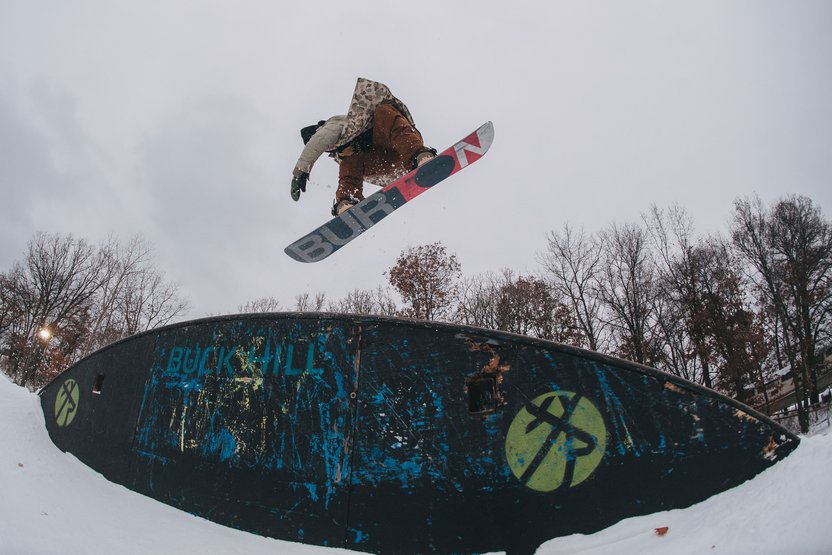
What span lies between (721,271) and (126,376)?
1016 inches

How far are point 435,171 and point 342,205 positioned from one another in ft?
3.68

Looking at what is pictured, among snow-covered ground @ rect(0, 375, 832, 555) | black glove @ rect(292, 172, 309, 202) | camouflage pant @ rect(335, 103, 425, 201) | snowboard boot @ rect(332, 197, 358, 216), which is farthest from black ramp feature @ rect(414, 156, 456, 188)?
snow-covered ground @ rect(0, 375, 832, 555)

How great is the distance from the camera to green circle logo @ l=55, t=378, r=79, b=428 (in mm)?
4098

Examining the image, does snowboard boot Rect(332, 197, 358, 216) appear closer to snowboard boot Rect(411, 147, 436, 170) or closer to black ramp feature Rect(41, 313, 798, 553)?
snowboard boot Rect(411, 147, 436, 170)

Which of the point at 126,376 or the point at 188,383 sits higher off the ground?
the point at 126,376

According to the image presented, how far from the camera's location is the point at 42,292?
2223cm

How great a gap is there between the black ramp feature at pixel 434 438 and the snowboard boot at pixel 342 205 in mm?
1972

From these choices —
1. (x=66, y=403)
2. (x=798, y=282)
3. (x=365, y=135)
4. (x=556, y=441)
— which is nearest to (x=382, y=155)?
(x=365, y=135)

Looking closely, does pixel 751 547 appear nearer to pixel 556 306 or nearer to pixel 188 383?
pixel 188 383

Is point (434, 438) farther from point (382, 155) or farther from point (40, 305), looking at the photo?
point (40, 305)

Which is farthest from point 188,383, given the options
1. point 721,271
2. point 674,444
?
point 721,271

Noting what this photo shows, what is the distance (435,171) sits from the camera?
398cm

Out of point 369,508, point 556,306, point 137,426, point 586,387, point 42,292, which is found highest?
point 42,292

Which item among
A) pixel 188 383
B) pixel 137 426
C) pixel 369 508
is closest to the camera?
pixel 369 508
